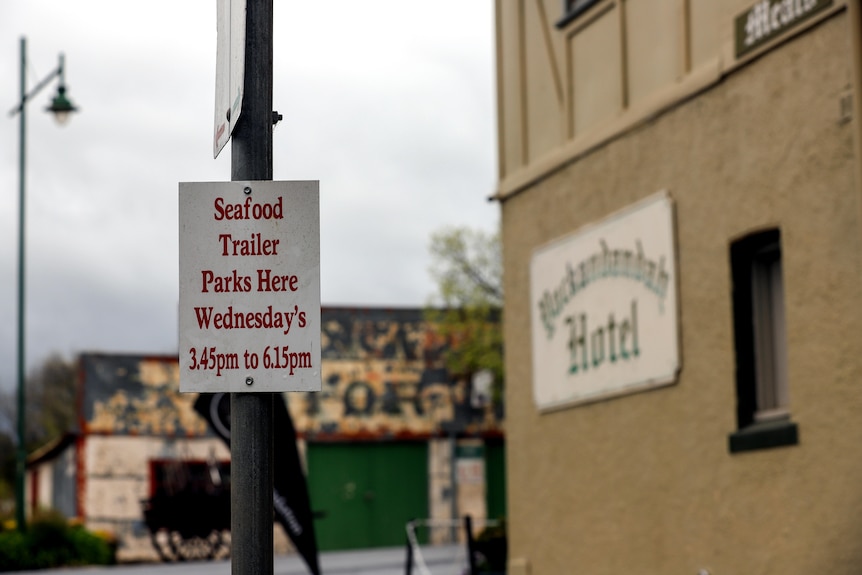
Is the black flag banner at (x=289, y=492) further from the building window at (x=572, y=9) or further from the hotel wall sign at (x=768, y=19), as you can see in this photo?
the hotel wall sign at (x=768, y=19)

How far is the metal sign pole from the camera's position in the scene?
471 centimetres

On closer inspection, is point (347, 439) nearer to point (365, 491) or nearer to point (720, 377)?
point (365, 491)

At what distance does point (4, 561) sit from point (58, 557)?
43.4 inches

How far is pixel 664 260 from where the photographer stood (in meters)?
11.2

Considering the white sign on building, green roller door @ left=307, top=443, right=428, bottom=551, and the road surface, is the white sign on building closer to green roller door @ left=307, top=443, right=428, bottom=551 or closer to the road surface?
the road surface

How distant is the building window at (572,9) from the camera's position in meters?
12.5

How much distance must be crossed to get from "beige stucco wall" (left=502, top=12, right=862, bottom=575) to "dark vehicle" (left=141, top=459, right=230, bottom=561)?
1959 cm

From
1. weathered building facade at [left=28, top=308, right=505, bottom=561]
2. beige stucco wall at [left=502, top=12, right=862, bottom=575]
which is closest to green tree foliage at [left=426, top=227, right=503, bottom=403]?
weathered building facade at [left=28, top=308, right=505, bottom=561]

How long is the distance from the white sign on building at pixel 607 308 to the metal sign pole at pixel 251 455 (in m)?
6.55

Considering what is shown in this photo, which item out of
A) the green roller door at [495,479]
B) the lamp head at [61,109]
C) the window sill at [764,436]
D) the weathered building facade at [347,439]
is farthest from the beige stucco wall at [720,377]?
the green roller door at [495,479]

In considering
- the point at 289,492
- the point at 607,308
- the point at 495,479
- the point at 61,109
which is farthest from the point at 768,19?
the point at 495,479

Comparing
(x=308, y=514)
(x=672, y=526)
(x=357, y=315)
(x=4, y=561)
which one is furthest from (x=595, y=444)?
(x=357, y=315)

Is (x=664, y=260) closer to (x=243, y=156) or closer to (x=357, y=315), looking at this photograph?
(x=243, y=156)

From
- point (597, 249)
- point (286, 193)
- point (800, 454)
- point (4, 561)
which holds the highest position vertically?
point (597, 249)
